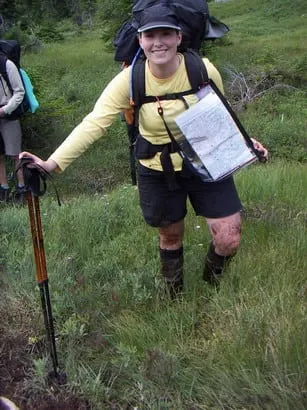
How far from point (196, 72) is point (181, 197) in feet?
2.55

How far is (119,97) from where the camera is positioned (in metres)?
3.21

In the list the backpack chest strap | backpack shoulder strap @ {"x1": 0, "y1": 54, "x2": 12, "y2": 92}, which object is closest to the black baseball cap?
the backpack chest strap

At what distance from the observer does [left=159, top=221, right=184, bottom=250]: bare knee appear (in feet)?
12.1

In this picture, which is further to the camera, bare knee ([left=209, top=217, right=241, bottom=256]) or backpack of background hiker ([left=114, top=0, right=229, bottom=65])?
bare knee ([left=209, top=217, right=241, bottom=256])

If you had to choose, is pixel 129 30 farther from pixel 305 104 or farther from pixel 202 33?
pixel 305 104

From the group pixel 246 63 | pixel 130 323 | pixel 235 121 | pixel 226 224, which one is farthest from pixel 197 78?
pixel 246 63

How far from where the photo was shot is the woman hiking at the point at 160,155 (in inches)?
122

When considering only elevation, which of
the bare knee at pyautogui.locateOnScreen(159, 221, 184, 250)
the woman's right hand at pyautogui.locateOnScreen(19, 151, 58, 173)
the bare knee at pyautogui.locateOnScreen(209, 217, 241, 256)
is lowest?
the bare knee at pyautogui.locateOnScreen(159, 221, 184, 250)

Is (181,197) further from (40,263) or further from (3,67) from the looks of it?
(3,67)

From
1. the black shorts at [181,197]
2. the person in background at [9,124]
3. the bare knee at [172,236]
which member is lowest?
the person in background at [9,124]

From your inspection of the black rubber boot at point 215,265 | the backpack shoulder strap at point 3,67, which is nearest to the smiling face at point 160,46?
the black rubber boot at point 215,265

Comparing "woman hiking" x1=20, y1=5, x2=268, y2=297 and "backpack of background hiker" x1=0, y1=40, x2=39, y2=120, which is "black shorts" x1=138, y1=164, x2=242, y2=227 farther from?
"backpack of background hiker" x1=0, y1=40, x2=39, y2=120

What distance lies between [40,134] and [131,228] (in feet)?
16.2

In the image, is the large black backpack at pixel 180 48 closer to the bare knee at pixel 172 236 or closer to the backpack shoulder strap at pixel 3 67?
the bare knee at pixel 172 236
